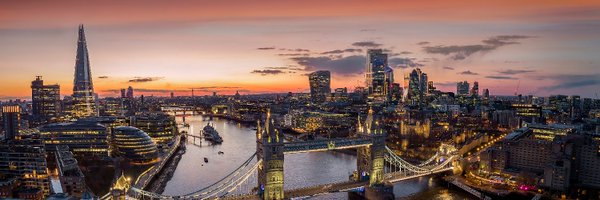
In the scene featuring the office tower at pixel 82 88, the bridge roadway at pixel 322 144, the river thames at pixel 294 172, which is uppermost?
the office tower at pixel 82 88

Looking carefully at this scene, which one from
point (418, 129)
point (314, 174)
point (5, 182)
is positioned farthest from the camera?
point (418, 129)

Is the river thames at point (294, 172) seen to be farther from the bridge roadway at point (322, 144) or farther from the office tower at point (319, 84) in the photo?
the office tower at point (319, 84)

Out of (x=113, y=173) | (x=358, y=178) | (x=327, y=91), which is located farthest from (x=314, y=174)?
(x=327, y=91)

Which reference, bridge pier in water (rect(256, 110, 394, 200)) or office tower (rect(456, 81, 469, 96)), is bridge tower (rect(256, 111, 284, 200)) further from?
office tower (rect(456, 81, 469, 96))

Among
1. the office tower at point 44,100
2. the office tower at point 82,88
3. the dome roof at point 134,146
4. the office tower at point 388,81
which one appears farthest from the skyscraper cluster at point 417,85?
the dome roof at point 134,146

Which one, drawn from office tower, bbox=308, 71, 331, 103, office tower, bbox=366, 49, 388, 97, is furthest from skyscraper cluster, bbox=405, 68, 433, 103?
office tower, bbox=308, 71, 331, 103

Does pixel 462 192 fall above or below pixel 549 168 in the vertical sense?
below

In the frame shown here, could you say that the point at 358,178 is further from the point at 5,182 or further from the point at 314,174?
the point at 5,182
